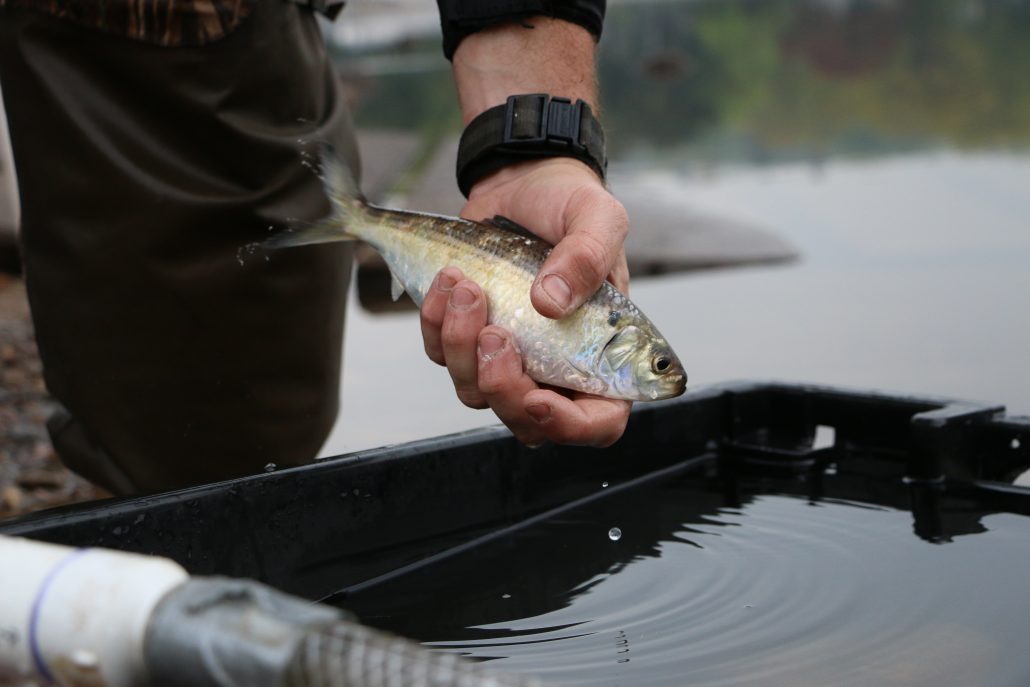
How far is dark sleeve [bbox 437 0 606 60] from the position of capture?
109 inches

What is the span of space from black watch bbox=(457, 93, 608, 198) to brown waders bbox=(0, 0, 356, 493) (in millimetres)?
625

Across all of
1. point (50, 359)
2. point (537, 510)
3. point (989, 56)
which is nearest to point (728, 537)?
point (537, 510)

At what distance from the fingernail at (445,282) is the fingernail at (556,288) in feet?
0.81

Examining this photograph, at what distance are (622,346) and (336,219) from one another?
2.72 feet

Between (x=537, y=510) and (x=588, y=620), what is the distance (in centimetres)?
57

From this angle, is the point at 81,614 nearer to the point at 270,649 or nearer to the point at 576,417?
the point at 270,649

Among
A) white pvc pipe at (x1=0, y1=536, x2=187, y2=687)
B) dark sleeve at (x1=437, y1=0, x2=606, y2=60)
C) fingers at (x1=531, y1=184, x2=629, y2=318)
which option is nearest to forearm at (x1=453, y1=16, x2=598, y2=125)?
dark sleeve at (x1=437, y1=0, x2=606, y2=60)

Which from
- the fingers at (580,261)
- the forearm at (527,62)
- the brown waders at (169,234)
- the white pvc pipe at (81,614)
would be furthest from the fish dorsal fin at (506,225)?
the white pvc pipe at (81,614)

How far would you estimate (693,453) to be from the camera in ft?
10.8

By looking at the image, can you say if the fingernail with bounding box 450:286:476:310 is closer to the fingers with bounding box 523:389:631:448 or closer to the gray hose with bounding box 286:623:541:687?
the fingers with bounding box 523:389:631:448

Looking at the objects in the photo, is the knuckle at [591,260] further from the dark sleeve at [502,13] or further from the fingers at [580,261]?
the dark sleeve at [502,13]

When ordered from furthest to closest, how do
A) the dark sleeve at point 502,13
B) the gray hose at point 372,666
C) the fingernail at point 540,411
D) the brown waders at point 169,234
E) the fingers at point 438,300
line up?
the brown waders at point 169,234 < the dark sleeve at point 502,13 < the fingers at point 438,300 < the fingernail at point 540,411 < the gray hose at point 372,666

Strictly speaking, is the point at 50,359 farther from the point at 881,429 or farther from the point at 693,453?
the point at 881,429

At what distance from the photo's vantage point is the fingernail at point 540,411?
7.35ft
